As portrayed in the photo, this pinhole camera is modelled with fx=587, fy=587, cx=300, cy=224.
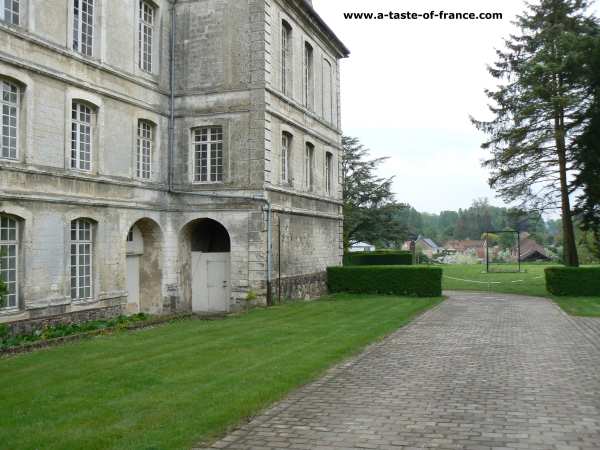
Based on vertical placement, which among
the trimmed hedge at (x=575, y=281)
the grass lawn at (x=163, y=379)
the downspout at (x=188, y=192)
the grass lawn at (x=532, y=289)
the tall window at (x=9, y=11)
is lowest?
the grass lawn at (x=532, y=289)

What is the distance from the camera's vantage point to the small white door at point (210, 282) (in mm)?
19094

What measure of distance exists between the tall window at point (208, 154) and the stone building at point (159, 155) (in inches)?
1.9

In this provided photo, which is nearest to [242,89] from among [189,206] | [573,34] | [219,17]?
[219,17]

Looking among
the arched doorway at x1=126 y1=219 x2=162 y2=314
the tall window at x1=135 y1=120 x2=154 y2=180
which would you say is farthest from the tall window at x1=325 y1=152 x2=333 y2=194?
the arched doorway at x1=126 y1=219 x2=162 y2=314

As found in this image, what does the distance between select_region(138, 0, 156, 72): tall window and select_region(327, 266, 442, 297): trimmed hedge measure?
10877 mm

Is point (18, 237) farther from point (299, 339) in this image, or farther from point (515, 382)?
point (515, 382)

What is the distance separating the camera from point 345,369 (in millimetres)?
9430

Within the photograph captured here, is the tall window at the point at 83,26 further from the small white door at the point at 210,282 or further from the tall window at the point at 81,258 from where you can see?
the small white door at the point at 210,282

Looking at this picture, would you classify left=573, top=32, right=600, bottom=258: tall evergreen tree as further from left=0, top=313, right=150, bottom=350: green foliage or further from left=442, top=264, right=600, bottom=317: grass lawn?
left=0, top=313, right=150, bottom=350: green foliage

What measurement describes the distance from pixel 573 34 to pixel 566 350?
56.7ft

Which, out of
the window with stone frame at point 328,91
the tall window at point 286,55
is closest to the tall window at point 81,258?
the tall window at point 286,55

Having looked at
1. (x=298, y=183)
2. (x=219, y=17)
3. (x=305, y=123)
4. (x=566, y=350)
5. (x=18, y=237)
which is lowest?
(x=566, y=350)

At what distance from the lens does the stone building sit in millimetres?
13273

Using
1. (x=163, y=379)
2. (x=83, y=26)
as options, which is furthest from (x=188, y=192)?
(x=163, y=379)
